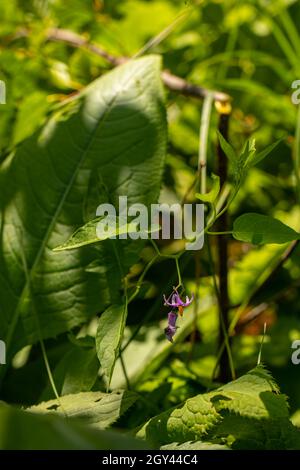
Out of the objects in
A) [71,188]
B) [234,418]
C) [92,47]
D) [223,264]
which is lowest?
[234,418]

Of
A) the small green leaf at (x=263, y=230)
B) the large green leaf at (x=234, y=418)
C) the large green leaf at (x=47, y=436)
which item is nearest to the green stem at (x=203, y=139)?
the small green leaf at (x=263, y=230)

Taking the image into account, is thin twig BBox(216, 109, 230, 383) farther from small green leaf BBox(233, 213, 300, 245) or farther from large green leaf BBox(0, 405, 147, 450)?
large green leaf BBox(0, 405, 147, 450)

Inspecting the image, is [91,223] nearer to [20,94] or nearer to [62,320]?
[62,320]

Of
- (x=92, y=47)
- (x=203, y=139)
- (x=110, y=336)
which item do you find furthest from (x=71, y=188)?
(x=92, y=47)

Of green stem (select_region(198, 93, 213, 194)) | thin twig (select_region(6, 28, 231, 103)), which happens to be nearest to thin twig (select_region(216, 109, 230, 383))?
green stem (select_region(198, 93, 213, 194))

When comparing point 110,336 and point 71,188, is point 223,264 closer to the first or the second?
point 71,188
